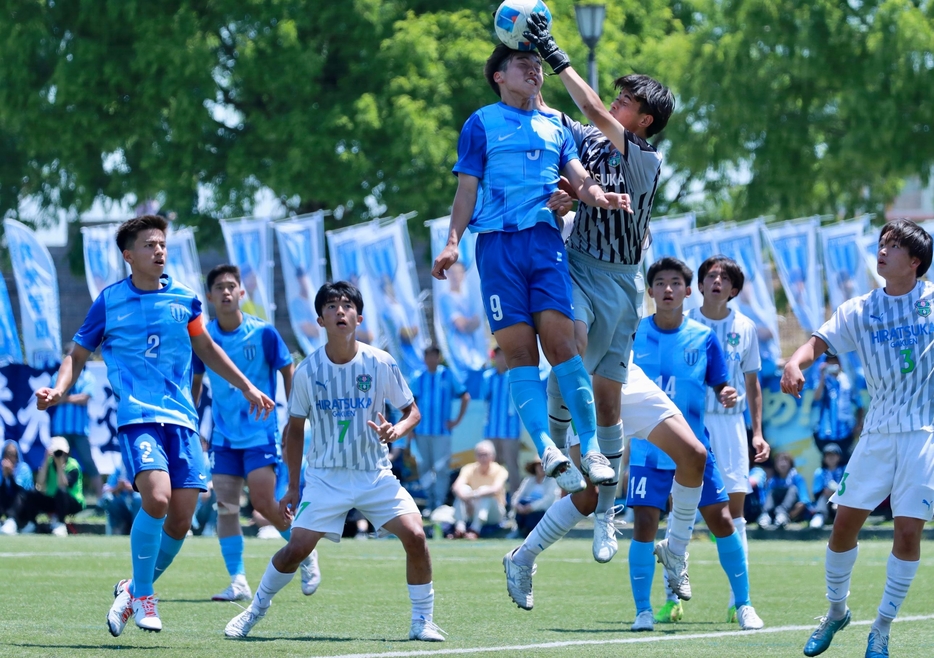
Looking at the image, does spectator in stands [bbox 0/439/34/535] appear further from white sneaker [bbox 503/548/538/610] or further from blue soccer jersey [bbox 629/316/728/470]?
white sneaker [bbox 503/548/538/610]

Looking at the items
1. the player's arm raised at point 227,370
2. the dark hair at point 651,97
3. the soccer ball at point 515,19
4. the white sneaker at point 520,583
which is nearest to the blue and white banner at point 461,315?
the player's arm raised at point 227,370

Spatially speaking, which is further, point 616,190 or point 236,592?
point 236,592

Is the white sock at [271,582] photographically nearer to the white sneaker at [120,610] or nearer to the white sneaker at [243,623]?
the white sneaker at [243,623]

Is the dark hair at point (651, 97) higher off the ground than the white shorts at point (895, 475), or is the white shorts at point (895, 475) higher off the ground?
the dark hair at point (651, 97)

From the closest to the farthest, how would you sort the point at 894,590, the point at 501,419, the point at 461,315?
the point at 894,590
the point at 501,419
the point at 461,315

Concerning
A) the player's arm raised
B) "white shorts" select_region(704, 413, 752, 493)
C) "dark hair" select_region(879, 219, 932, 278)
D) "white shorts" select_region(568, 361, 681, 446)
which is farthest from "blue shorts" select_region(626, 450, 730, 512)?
"dark hair" select_region(879, 219, 932, 278)

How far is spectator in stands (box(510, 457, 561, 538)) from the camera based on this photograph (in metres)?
19.4

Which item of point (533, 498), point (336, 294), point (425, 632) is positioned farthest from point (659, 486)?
point (533, 498)

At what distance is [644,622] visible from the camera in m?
10.1

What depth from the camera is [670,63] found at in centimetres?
3222

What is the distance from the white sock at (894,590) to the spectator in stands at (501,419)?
1236 cm

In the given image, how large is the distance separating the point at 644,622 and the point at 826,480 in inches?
398

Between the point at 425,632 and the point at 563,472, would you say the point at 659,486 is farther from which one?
the point at 563,472

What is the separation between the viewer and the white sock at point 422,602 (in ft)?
30.8
